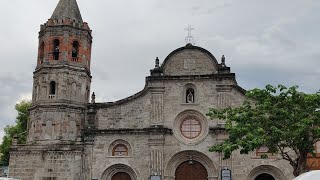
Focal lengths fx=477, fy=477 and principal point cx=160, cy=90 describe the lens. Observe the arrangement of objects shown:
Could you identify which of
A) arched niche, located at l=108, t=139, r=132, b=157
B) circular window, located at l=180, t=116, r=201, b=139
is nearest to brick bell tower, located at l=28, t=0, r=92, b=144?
arched niche, located at l=108, t=139, r=132, b=157

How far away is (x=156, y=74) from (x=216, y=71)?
383cm

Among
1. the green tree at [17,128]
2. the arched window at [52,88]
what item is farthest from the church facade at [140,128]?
the green tree at [17,128]

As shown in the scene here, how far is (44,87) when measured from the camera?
3105 centimetres

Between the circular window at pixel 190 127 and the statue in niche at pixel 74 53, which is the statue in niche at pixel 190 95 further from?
the statue in niche at pixel 74 53

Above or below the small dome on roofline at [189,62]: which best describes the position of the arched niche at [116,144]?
below

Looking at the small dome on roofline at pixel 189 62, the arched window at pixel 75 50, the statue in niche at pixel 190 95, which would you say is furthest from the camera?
the arched window at pixel 75 50

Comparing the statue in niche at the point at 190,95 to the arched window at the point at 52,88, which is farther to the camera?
the arched window at the point at 52,88

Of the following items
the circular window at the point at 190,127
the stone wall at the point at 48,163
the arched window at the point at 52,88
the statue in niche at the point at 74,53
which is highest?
the statue in niche at the point at 74,53

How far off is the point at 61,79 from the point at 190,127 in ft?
29.1

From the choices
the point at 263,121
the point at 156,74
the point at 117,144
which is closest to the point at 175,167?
the point at 117,144

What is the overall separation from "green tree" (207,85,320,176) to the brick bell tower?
38.8 ft

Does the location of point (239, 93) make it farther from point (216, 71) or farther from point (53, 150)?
point (53, 150)

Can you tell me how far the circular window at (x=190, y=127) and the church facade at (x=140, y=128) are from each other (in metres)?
0.06

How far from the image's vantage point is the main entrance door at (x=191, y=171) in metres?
29.7
